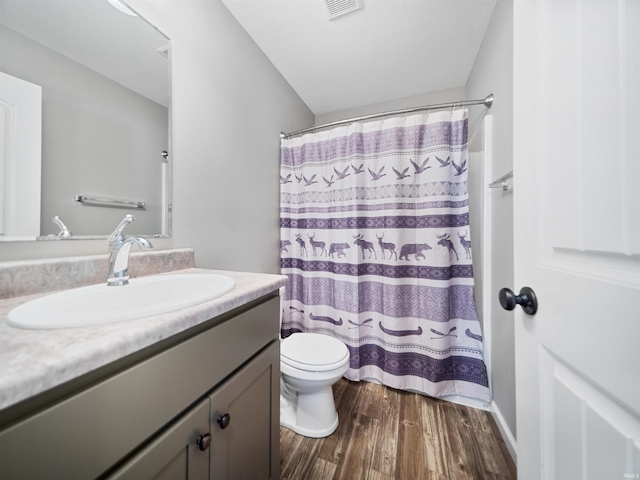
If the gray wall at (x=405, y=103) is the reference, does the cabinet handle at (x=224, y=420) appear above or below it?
below

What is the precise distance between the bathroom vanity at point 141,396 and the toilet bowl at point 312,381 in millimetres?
412

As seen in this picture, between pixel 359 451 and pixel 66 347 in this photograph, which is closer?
pixel 66 347

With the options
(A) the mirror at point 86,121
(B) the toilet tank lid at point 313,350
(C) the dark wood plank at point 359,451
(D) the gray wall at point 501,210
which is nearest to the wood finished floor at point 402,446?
(C) the dark wood plank at point 359,451

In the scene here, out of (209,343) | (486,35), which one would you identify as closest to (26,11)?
(209,343)

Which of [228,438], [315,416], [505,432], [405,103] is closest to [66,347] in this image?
[228,438]

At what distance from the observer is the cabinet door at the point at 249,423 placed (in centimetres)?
58

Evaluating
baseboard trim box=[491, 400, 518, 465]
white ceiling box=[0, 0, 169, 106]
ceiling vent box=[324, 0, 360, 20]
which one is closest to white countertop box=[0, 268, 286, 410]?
white ceiling box=[0, 0, 169, 106]

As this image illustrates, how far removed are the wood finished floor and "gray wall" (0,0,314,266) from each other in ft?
3.34

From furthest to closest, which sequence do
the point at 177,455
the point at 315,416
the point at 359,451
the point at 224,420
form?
1. the point at 315,416
2. the point at 359,451
3. the point at 224,420
4. the point at 177,455

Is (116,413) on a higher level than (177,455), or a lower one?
higher

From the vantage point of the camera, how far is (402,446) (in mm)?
1123

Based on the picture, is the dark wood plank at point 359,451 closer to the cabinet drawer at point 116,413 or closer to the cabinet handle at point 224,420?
the cabinet handle at point 224,420

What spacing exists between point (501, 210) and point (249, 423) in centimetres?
148

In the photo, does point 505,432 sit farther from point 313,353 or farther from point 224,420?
point 224,420
